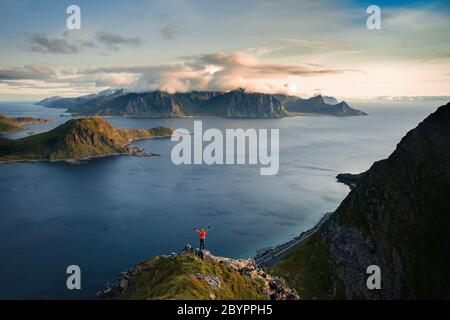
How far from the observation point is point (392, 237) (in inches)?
5699

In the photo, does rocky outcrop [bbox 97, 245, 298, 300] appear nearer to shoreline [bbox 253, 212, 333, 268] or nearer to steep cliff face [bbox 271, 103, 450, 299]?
steep cliff face [bbox 271, 103, 450, 299]

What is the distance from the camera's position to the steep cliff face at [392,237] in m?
132

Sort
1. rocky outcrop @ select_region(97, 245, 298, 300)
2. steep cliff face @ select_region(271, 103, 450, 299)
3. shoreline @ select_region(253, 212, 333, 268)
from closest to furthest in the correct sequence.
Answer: rocky outcrop @ select_region(97, 245, 298, 300), steep cliff face @ select_region(271, 103, 450, 299), shoreline @ select_region(253, 212, 333, 268)

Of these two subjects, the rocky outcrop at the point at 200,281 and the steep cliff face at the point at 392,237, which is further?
the steep cliff face at the point at 392,237

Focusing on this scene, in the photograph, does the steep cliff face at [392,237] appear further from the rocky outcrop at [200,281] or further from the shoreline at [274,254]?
the rocky outcrop at [200,281]

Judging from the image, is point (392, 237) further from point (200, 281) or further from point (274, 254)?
point (200, 281)

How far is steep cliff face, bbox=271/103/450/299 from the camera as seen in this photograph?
434 ft

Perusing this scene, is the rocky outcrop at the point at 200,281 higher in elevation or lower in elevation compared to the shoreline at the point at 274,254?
higher

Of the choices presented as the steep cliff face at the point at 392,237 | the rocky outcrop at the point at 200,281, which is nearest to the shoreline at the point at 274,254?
the steep cliff face at the point at 392,237

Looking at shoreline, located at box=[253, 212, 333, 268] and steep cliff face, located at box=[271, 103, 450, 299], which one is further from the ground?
steep cliff face, located at box=[271, 103, 450, 299]

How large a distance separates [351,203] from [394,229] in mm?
19195

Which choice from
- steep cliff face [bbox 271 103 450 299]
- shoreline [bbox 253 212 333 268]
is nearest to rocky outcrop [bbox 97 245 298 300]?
steep cliff face [bbox 271 103 450 299]

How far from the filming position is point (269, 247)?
186 m

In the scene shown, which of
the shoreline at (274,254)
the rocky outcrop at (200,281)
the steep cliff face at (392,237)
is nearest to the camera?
the rocky outcrop at (200,281)
